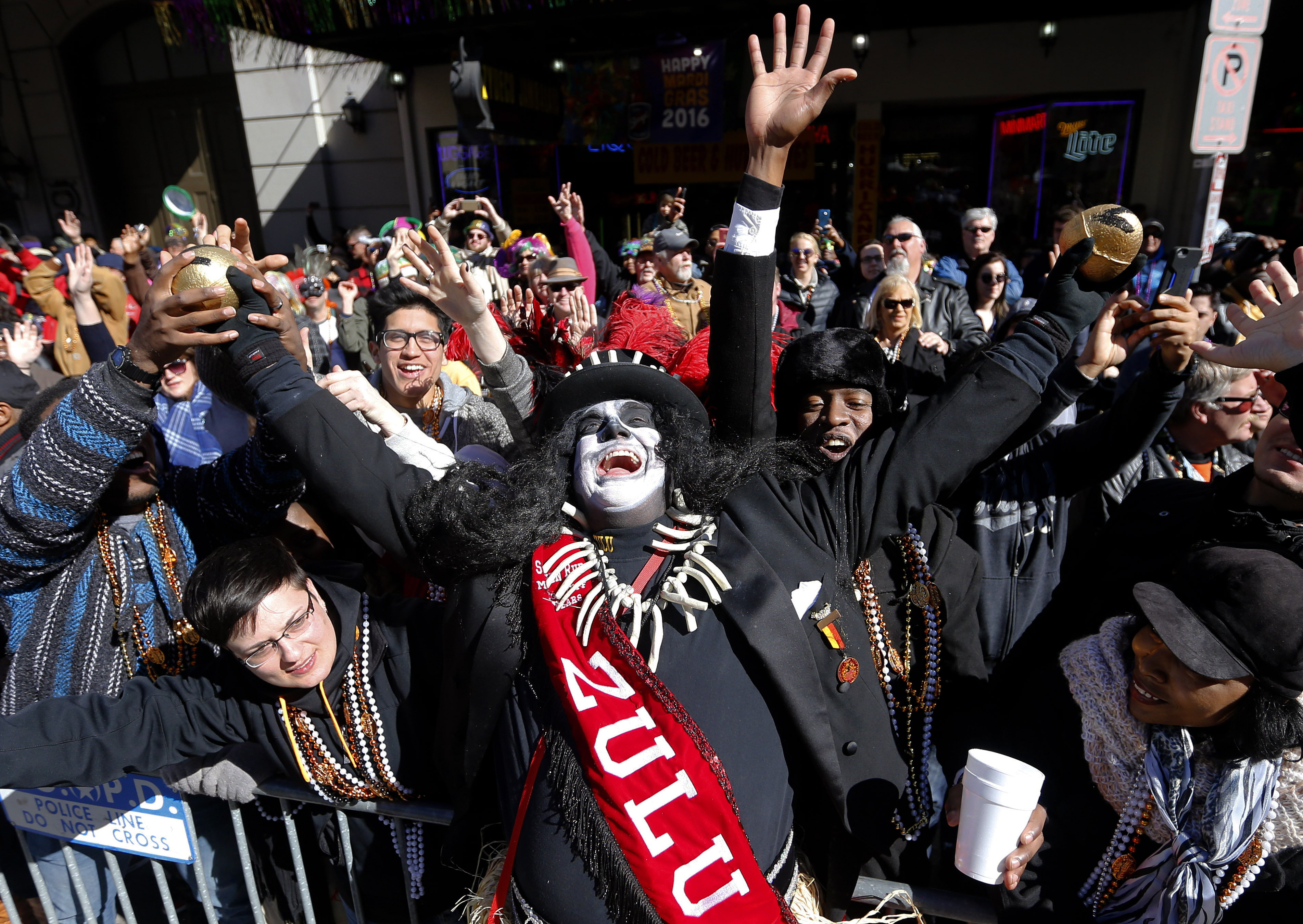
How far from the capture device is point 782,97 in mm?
1840

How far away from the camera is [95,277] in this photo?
5590mm

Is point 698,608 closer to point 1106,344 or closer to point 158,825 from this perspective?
point 1106,344

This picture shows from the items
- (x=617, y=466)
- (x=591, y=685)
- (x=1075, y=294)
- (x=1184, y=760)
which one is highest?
(x=1075, y=294)

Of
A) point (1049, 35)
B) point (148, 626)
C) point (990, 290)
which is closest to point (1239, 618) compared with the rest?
point (148, 626)

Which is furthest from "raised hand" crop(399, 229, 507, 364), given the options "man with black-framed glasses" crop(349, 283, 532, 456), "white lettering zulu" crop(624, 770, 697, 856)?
"white lettering zulu" crop(624, 770, 697, 856)

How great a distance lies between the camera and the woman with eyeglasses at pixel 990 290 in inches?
191

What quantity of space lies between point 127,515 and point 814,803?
1974 millimetres

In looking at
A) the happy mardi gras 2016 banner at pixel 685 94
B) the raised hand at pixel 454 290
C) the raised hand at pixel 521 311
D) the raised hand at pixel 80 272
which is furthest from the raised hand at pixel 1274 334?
the happy mardi gras 2016 banner at pixel 685 94

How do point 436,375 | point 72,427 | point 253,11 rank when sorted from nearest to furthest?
1. point 72,427
2. point 436,375
3. point 253,11

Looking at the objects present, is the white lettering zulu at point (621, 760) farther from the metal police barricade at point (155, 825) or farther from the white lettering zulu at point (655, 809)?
the metal police barricade at point (155, 825)

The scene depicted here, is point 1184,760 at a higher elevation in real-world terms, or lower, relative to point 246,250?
lower

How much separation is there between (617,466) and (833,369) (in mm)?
757

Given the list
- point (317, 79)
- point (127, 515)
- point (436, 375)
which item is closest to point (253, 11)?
point (317, 79)

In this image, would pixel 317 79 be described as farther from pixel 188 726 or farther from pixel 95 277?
pixel 188 726
